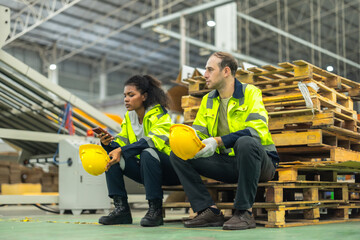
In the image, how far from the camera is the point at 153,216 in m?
3.90

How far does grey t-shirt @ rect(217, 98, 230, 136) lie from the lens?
3984 mm

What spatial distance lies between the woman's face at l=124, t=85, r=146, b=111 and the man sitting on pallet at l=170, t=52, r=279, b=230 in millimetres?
644

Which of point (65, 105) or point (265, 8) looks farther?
point (265, 8)

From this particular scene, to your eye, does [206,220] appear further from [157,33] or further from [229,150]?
[157,33]

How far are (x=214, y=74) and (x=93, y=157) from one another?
125 centimetres

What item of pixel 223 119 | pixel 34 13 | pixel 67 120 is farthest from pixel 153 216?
pixel 34 13

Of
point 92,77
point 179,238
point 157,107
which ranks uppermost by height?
point 92,77

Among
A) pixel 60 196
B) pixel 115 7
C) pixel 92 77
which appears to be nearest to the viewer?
pixel 60 196

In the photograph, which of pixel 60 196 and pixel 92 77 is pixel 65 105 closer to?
pixel 60 196

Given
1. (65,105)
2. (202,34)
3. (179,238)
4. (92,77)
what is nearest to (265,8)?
(202,34)

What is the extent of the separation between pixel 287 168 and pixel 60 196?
3803mm

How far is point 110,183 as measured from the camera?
4.18 meters

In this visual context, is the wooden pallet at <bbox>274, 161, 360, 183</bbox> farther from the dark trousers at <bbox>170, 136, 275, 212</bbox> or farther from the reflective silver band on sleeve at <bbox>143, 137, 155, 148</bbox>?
the reflective silver band on sleeve at <bbox>143, 137, 155, 148</bbox>

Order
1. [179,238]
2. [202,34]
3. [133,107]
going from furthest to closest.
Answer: [202,34] → [133,107] → [179,238]
